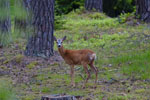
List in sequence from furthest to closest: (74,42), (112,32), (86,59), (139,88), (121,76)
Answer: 1. (112,32)
2. (74,42)
3. (121,76)
4. (86,59)
5. (139,88)

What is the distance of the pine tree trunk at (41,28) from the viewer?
399 inches

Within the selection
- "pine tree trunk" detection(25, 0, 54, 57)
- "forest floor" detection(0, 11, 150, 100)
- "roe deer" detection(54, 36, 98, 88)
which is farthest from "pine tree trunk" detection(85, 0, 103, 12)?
"roe deer" detection(54, 36, 98, 88)

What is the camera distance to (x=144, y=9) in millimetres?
14367

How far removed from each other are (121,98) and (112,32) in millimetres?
7857

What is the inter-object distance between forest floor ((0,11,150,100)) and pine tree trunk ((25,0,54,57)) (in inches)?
12.5

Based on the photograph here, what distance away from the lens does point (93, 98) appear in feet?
21.6

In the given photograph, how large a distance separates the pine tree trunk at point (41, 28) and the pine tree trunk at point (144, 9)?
5555 mm

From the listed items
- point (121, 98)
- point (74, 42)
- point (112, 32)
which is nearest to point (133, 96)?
point (121, 98)

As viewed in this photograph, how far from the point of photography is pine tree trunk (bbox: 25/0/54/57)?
399 inches

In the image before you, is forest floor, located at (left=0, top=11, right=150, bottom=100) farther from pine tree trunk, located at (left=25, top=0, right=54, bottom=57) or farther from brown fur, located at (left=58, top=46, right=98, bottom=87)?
brown fur, located at (left=58, top=46, right=98, bottom=87)

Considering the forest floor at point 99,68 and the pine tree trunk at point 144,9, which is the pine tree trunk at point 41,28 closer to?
the forest floor at point 99,68

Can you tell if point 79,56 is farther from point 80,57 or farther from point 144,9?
point 144,9

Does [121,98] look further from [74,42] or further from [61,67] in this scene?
[74,42]

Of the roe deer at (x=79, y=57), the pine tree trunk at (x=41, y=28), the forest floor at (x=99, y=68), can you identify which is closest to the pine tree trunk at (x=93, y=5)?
the forest floor at (x=99, y=68)
